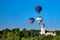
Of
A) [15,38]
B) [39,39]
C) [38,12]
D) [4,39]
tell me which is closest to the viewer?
[38,12]

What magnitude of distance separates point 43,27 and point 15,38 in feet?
77.8

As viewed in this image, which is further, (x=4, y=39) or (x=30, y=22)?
(x=4, y=39)

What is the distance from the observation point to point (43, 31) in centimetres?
8225

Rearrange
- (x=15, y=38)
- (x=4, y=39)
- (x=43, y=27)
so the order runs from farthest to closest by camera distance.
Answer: (x=43, y=27)
(x=4, y=39)
(x=15, y=38)

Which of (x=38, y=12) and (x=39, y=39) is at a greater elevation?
(x=38, y=12)

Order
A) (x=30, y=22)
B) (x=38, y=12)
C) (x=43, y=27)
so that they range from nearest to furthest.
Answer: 1. (x=38, y=12)
2. (x=30, y=22)
3. (x=43, y=27)

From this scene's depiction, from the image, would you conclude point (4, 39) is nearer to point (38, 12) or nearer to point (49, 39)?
point (49, 39)

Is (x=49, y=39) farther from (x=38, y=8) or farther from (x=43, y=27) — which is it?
(x=43, y=27)

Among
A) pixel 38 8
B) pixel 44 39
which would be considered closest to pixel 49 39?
pixel 44 39

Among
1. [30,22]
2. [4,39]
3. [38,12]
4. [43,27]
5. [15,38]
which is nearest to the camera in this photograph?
[38,12]

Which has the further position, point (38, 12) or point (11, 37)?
point (11, 37)

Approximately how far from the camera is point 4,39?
202 feet

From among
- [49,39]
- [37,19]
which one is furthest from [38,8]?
[49,39]

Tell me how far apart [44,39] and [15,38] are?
10783 mm
